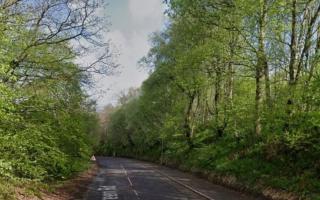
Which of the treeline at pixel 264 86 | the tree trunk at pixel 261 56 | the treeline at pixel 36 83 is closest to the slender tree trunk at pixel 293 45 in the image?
the treeline at pixel 264 86

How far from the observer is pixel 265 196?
2027 centimetres

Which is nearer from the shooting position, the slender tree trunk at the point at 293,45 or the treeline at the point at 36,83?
the treeline at the point at 36,83

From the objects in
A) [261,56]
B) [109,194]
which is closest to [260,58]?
[261,56]

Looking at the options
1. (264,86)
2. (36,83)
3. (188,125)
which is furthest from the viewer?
(188,125)

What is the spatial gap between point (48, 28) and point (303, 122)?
11801mm

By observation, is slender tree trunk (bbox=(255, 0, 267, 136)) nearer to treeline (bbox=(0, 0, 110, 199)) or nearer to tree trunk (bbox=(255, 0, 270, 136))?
tree trunk (bbox=(255, 0, 270, 136))

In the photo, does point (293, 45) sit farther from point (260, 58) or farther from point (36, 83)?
point (36, 83)

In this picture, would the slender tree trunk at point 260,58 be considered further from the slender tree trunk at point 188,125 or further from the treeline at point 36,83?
the slender tree trunk at point 188,125

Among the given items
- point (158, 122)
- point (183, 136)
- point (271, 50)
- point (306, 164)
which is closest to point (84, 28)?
point (271, 50)

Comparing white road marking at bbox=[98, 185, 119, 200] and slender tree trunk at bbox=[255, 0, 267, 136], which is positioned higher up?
slender tree trunk at bbox=[255, 0, 267, 136]

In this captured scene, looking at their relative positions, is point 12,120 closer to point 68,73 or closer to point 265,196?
point 68,73

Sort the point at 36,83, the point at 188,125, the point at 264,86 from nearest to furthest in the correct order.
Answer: the point at 36,83
the point at 264,86
the point at 188,125

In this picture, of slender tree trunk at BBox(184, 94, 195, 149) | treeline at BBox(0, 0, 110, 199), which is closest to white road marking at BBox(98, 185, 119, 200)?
treeline at BBox(0, 0, 110, 199)

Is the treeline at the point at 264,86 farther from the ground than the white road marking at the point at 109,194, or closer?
farther from the ground
